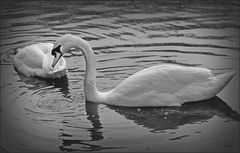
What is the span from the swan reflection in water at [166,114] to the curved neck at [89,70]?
0.14 meters

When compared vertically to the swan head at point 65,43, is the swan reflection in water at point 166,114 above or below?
below

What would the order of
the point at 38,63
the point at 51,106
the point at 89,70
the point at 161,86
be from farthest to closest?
1. the point at 38,63
2. the point at 89,70
3. the point at 51,106
4. the point at 161,86

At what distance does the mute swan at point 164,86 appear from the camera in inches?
334

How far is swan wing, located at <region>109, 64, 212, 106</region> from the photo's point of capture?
8.49 metres

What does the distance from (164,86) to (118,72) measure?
1.76m

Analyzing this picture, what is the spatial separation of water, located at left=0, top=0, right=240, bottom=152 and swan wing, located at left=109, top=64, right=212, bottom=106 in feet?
0.48

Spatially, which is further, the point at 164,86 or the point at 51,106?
the point at 51,106

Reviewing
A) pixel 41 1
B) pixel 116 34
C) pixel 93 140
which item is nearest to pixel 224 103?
pixel 93 140

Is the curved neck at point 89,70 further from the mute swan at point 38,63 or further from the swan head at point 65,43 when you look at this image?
the mute swan at point 38,63

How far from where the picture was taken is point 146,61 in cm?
A: 1066

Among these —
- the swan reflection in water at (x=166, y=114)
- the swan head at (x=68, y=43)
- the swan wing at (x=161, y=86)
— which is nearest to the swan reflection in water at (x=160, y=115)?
the swan reflection in water at (x=166, y=114)

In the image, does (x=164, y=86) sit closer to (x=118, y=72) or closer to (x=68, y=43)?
(x=68, y=43)

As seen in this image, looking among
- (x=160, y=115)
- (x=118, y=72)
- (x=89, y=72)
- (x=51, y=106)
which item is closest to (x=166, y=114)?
(x=160, y=115)

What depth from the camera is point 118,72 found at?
398 inches
